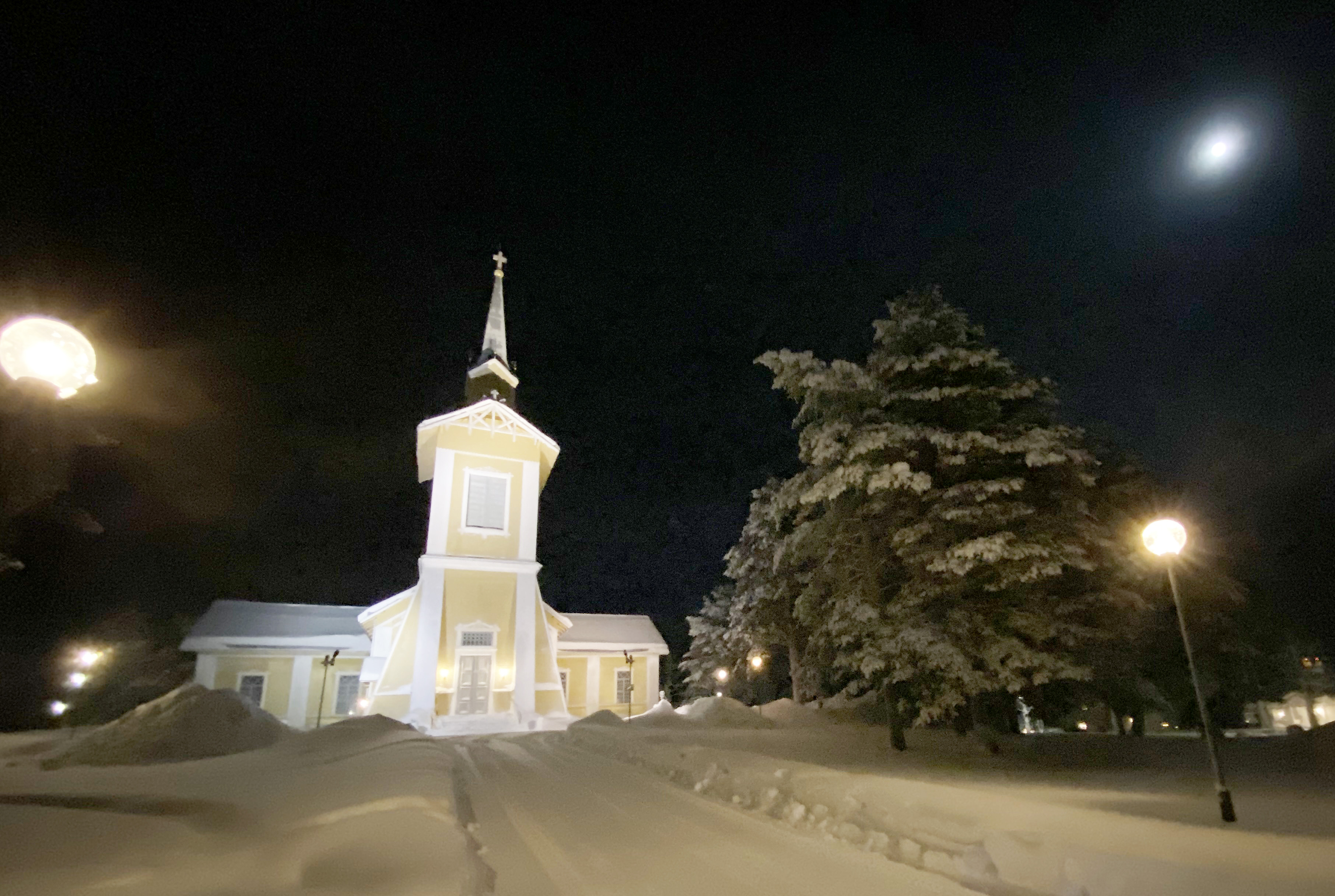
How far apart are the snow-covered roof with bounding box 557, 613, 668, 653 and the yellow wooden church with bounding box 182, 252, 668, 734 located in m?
0.50

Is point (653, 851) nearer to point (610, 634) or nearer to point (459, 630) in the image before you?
point (459, 630)

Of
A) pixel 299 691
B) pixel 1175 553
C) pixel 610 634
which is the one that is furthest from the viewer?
pixel 610 634

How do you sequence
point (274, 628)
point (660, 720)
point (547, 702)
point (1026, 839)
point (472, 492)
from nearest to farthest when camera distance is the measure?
1. point (1026, 839)
2. point (660, 720)
3. point (547, 702)
4. point (472, 492)
5. point (274, 628)

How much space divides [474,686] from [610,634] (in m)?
12.4

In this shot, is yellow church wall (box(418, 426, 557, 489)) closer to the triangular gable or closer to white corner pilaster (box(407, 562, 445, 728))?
the triangular gable

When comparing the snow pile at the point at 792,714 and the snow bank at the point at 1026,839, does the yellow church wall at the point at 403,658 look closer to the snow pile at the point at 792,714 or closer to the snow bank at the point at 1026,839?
the snow pile at the point at 792,714

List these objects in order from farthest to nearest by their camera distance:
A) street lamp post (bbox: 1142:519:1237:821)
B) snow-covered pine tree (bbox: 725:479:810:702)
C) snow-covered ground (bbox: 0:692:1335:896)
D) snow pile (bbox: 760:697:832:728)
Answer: snow-covered pine tree (bbox: 725:479:810:702) → snow pile (bbox: 760:697:832:728) → street lamp post (bbox: 1142:519:1237:821) → snow-covered ground (bbox: 0:692:1335:896)

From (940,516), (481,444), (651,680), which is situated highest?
(481,444)

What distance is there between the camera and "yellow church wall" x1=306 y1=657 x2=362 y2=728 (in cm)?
2669

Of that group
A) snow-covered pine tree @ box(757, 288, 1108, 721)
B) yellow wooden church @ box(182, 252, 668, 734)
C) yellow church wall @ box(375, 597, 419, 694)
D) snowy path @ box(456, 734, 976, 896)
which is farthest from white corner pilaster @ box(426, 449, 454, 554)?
snowy path @ box(456, 734, 976, 896)

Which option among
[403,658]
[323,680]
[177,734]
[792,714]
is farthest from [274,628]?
[792,714]

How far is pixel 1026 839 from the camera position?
5.42 metres

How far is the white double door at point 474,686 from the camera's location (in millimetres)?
21609

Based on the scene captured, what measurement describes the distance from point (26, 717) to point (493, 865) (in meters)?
28.7
